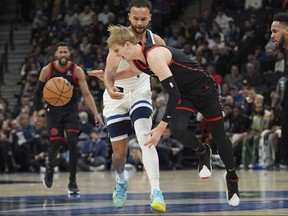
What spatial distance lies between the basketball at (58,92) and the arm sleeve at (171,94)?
11.4ft

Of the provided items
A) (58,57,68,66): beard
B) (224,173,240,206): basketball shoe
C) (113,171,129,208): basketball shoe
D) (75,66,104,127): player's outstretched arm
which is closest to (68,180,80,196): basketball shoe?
(75,66,104,127): player's outstretched arm

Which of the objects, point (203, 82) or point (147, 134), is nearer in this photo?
point (147, 134)

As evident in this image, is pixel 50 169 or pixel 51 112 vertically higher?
pixel 51 112

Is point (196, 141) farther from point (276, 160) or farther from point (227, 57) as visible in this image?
point (227, 57)

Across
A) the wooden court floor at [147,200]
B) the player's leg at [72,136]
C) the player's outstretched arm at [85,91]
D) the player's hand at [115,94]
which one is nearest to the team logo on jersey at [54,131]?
the player's leg at [72,136]

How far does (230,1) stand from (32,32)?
6.23 metres

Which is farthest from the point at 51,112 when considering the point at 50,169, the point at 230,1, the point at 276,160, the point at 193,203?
the point at 230,1

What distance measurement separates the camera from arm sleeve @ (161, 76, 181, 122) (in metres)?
7.01

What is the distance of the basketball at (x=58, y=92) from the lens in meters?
10.3

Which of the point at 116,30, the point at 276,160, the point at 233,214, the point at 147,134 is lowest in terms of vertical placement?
the point at 276,160

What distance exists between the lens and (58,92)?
10.3m

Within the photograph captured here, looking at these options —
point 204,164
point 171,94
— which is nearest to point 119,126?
point 204,164

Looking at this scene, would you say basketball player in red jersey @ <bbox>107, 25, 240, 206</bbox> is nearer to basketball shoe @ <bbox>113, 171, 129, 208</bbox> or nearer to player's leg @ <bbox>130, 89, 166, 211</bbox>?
player's leg @ <bbox>130, 89, 166, 211</bbox>

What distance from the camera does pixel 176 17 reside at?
23875mm
